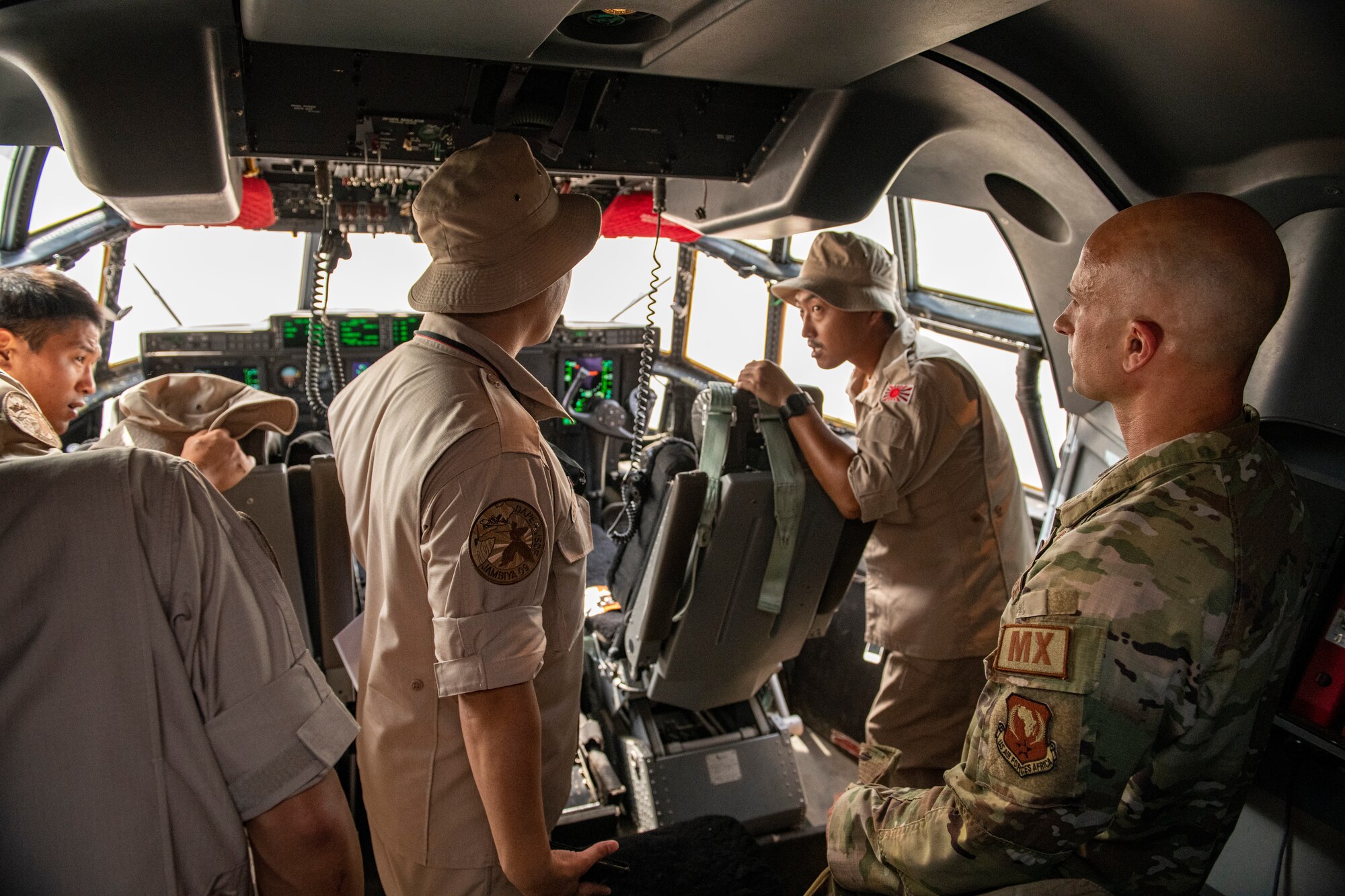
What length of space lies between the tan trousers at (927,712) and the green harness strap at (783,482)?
17.4 inches

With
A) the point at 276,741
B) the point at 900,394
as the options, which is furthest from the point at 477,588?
the point at 900,394

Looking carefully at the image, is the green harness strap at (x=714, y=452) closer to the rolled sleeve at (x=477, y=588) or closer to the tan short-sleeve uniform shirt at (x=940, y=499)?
the tan short-sleeve uniform shirt at (x=940, y=499)

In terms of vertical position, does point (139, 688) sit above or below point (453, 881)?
above

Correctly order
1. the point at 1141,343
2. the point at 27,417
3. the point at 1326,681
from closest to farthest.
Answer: the point at 1141,343 → the point at 27,417 → the point at 1326,681

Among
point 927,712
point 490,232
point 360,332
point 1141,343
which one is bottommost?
point 927,712

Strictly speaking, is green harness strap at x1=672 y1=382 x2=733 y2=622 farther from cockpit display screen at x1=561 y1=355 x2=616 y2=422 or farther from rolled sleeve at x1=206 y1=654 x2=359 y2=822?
cockpit display screen at x1=561 y1=355 x2=616 y2=422

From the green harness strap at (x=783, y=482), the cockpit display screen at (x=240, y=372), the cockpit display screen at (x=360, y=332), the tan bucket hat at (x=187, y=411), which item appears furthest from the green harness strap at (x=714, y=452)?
the cockpit display screen at (x=240, y=372)

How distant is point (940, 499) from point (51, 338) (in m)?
2.20

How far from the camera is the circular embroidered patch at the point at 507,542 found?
1259mm

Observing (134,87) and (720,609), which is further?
(720,609)

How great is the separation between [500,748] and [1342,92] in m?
1.76

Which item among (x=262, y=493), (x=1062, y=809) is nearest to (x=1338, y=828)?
(x=1062, y=809)

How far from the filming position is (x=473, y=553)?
1.25 meters

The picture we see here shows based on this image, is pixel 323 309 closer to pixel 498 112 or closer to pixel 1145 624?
pixel 498 112
